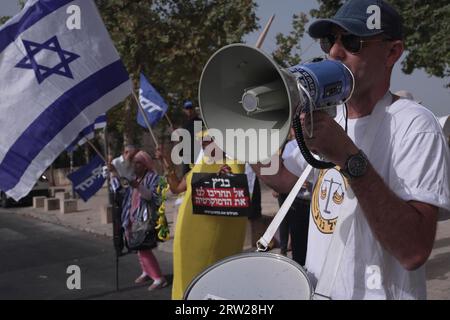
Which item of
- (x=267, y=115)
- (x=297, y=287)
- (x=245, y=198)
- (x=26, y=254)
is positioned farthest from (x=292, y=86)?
(x=26, y=254)

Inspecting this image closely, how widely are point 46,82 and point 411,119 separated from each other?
3.31 meters

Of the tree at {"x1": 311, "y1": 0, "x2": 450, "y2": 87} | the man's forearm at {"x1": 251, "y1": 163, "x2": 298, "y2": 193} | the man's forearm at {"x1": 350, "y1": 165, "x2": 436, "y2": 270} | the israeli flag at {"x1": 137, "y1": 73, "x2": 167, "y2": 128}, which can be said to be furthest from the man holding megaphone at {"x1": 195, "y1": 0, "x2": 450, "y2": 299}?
the tree at {"x1": 311, "y1": 0, "x2": 450, "y2": 87}

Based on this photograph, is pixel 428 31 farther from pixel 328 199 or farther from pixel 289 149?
pixel 328 199

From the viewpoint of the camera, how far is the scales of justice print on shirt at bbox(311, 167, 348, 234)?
1.55 meters

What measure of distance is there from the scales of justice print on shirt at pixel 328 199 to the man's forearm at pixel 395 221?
0.24 m

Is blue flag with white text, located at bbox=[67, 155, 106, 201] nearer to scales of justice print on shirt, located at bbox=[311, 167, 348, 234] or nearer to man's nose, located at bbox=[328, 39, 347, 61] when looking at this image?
scales of justice print on shirt, located at bbox=[311, 167, 348, 234]

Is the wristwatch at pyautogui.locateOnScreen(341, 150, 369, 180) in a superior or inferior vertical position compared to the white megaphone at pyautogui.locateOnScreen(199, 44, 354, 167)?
inferior

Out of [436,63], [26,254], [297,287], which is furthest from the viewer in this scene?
[436,63]

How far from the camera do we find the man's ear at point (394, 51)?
1474 millimetres

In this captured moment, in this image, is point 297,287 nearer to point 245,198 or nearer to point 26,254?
point 245,198

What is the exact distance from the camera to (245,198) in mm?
3342

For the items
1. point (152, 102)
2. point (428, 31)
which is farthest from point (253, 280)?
point (428, 31)

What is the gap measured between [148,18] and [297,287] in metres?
12.1

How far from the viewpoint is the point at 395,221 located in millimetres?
1233
